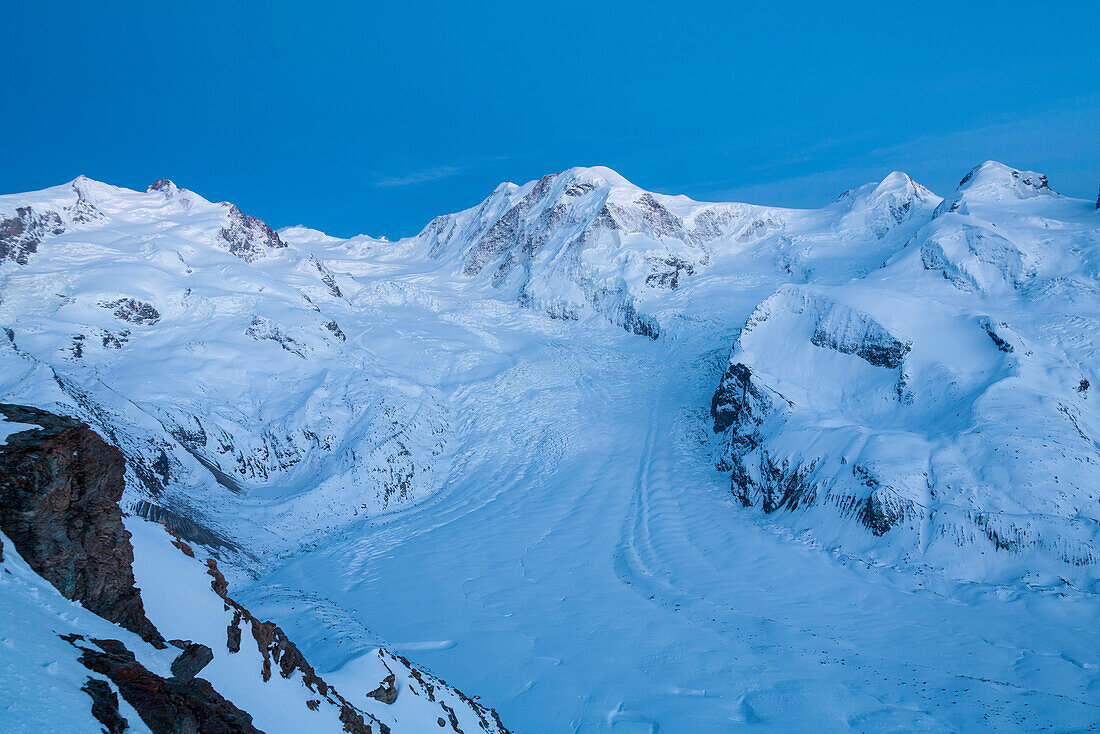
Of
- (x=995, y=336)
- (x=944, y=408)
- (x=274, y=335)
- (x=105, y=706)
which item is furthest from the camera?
(x=274, y=335)

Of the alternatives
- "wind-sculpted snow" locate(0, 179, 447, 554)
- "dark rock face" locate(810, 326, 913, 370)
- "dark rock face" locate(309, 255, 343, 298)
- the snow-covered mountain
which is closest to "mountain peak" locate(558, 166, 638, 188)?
the snow-covered mountain

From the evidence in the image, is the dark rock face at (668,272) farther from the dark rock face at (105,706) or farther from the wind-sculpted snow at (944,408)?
the dark rock face at (105,706)

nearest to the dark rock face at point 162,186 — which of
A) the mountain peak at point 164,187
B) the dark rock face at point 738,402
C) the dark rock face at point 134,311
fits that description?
the mountain peak at point 164,187

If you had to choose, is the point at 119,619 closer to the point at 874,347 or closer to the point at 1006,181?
the point at 874,347

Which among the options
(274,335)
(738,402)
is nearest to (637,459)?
(738,402)

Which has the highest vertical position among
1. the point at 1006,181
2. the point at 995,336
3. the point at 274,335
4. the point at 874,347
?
the point at 1006,181

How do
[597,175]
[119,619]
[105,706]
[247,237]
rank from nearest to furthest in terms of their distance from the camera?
[105,706] < [119,619] < [247,237] < [597,175]

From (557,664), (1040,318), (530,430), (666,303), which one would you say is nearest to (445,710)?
(557,664)
